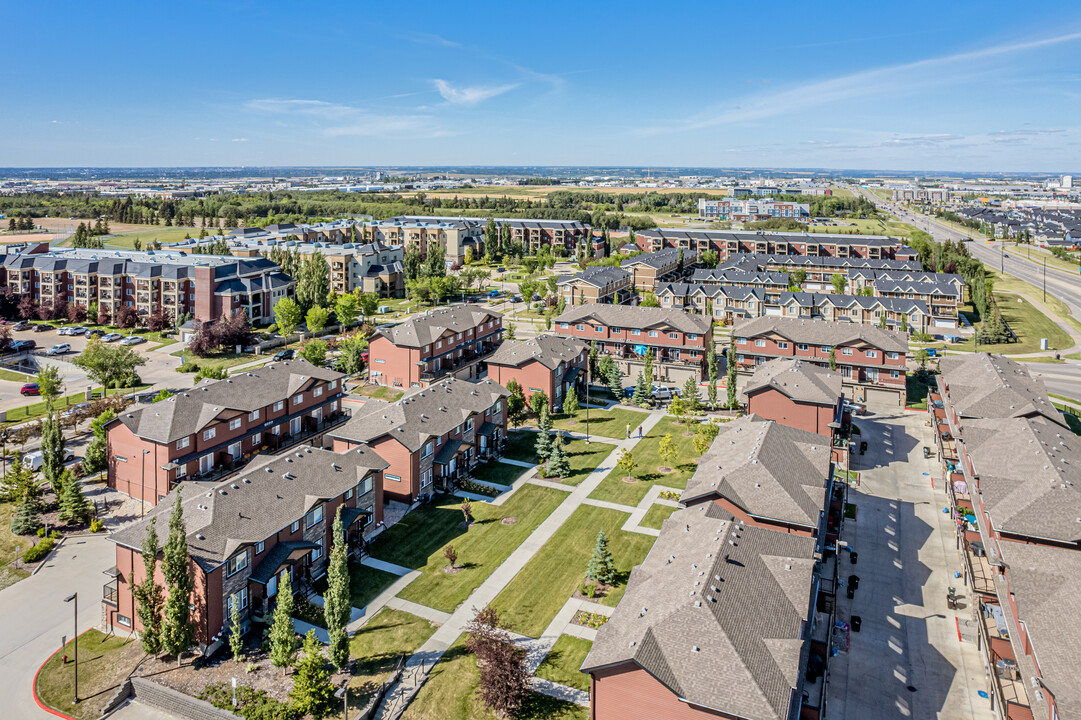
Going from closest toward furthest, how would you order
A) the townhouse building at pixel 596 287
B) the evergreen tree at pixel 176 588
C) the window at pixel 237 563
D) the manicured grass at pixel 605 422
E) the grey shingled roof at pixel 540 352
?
the evergreen tree at pixel 176 588 → the window at pixel 237 563 → the manicured grass at pixel 605 422 → the grey shingled roof at pixel 540 352 → the townhouse building at pixel 596 287

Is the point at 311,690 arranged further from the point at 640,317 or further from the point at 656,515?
the point at 640,317

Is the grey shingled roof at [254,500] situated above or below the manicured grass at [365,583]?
above

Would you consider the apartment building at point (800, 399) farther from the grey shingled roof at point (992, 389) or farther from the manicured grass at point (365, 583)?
the manicured grass at point (365, 583)

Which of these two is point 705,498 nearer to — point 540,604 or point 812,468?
point 812,468

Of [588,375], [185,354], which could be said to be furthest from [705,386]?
[185,354]

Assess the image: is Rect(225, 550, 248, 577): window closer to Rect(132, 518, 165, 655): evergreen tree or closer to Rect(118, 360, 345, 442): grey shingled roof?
Rect(132, 518, 165, 655): evergreen tree

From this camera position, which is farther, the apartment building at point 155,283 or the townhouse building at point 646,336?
the apartment building at point 155,283

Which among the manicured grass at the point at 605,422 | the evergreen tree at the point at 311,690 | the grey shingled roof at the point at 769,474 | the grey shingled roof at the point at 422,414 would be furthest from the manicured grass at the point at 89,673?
the manicured grass at the point at 605,422
